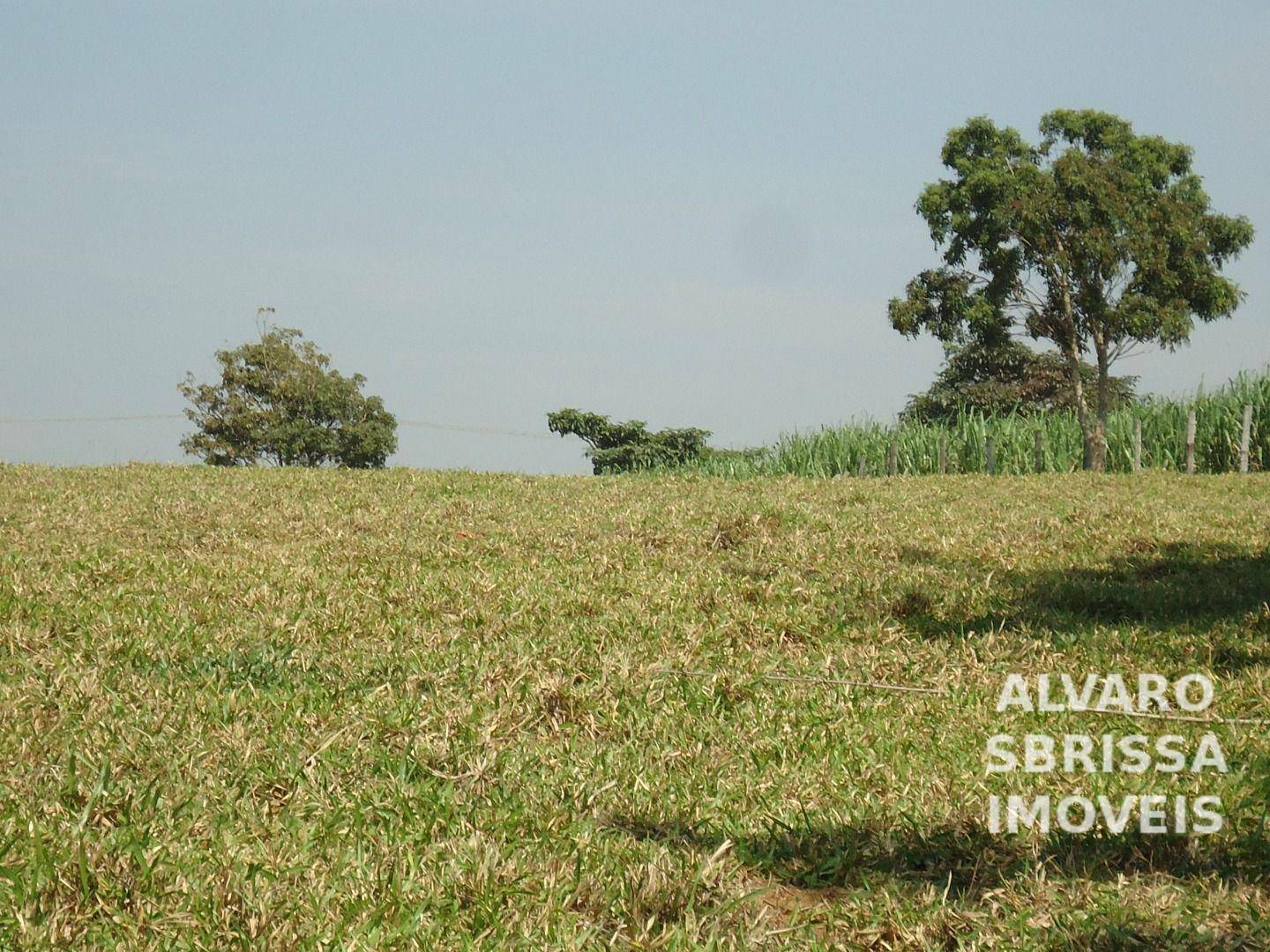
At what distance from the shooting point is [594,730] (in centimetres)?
Answer: 511

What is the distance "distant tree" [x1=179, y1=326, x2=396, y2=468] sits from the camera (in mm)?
47188

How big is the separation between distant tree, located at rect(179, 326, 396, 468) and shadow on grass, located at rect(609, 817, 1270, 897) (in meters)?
45.5

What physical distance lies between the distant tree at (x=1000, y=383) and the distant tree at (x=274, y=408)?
24782 mm

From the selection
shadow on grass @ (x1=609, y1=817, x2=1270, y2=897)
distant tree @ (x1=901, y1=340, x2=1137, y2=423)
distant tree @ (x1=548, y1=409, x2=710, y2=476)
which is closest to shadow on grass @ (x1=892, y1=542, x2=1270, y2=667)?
shadow on grass @ (x1=609, y1=817, x2=1270, y2=897)

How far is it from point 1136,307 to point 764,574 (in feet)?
96.7

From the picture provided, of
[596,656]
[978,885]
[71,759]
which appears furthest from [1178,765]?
[71,759]

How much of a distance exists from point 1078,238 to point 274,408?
104 feet

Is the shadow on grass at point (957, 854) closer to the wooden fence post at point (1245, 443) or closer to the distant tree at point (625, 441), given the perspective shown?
the wooden fence post at point (1245, 443)

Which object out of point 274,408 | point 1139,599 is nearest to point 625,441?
point 274,408

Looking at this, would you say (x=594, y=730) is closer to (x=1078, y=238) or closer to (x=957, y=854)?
(x=957, y=854)

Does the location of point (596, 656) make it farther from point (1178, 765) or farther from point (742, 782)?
point (1178, 765)

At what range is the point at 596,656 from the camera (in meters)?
6.09

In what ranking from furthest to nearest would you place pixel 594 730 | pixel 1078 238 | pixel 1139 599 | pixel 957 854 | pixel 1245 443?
pixel 1078 238 < pixel 1245 443 < pixel 1139 599 < pixel 594 730 < pixel 957 854

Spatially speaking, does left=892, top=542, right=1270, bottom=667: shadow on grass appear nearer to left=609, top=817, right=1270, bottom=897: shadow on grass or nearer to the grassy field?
the grassy field
